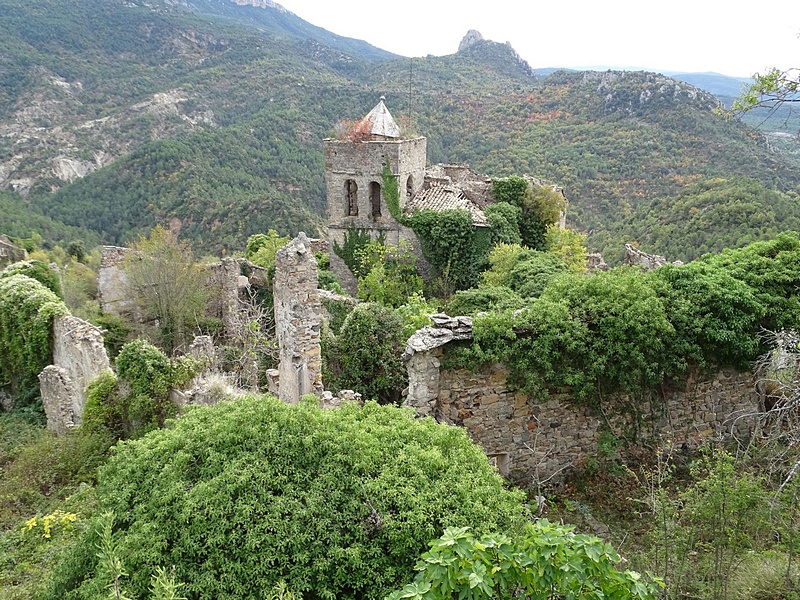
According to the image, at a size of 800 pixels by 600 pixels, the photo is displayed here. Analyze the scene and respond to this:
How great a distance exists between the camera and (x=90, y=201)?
→ 40.5 meters

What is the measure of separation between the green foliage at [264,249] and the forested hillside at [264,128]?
7159 mm

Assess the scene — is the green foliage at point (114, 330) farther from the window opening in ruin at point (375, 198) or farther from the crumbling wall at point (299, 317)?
the crumbling wall at point (299, 317)

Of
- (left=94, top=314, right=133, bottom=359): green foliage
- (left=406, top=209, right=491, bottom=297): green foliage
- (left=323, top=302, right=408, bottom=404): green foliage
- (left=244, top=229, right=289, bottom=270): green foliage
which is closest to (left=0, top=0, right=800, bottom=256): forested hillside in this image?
(left=406, top=209, right=491, bottom=297): green foliage

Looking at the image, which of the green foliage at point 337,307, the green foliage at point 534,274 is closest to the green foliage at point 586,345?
the green foliage at point 534,274

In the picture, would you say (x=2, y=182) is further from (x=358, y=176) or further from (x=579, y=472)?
(x=579, y=472)

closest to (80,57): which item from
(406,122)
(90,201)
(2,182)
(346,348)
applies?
(2,182)

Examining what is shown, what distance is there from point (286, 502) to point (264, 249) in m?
18.7

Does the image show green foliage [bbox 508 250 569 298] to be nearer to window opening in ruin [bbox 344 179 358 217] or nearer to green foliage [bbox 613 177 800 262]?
window opening in ruin [bbox 344 179 358 217]

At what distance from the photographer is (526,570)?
3.57m

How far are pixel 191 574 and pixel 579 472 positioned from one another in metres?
5.68

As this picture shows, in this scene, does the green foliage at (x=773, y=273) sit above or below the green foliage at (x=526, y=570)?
above

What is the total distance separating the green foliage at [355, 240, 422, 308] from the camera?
17.7m

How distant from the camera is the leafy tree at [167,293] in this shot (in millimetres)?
16625

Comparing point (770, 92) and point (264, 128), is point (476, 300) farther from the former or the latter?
point (264, 128)
